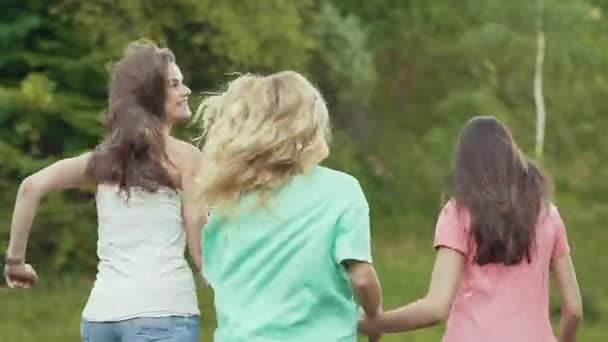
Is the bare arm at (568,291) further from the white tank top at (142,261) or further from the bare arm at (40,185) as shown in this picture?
the bare arm at (40,185)

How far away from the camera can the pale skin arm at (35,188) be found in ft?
13.7

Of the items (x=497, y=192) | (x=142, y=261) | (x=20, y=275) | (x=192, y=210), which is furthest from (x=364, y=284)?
(x=20, y=275)

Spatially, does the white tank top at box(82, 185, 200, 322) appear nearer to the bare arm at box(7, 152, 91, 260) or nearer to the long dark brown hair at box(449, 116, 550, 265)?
the bare arm at box(7, 152, 91, 260)

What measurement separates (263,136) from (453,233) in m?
0.70

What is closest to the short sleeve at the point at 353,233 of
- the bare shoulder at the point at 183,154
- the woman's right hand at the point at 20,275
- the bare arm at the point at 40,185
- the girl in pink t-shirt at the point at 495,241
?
the girl in pink t-shirt at the point at 495,241

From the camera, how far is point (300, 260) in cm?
356

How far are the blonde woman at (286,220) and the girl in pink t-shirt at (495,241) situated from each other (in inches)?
17.1

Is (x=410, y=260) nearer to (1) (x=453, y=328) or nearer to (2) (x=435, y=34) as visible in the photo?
(2) (x=435, y=34)

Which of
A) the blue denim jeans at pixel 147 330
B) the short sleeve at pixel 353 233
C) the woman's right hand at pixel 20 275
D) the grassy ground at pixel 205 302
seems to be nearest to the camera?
the short sleeve at pixel 353 233

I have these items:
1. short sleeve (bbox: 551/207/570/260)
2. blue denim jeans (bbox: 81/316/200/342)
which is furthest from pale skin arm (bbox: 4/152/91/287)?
short sleeve (bbox: 551/207/570/260)

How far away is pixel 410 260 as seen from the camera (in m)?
13.6

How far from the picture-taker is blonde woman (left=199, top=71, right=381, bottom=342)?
11.7ft

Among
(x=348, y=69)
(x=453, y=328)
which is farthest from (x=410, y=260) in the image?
(x=453, y=328)

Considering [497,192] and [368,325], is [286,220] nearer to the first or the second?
[368,325]
